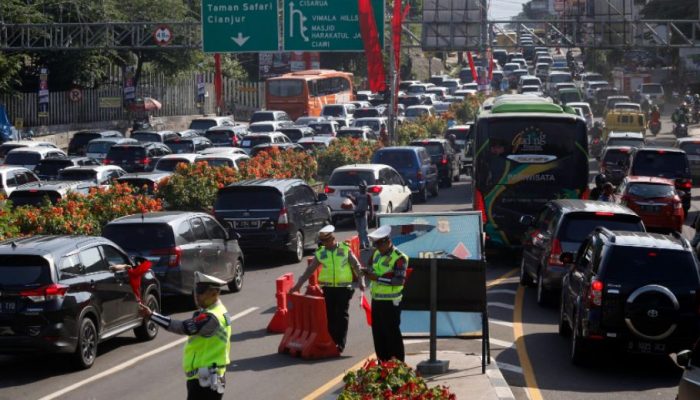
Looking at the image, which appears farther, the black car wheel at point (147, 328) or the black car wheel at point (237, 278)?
the black car wheel at point (237, 278)

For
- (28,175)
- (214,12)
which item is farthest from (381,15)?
(28,175)

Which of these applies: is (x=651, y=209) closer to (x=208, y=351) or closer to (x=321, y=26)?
(x=321, y=26)

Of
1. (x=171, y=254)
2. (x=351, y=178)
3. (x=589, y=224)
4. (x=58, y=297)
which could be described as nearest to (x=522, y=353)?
(x=589, y=224)

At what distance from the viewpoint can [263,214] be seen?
25125 millimetres

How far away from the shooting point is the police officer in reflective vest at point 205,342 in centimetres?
952

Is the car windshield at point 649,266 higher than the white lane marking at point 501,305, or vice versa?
the car windshield at point 649,266

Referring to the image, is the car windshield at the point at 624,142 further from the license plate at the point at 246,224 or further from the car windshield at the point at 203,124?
the license plate at the point at 246,224

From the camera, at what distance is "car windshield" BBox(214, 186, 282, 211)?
25.3 metres

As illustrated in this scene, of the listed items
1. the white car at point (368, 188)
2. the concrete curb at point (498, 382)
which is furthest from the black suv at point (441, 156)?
the concrete curb at point (498, 382)

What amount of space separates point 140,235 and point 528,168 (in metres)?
8.93

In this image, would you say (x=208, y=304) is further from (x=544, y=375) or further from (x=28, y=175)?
(x=28, y=175)

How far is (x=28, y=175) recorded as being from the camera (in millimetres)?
32844

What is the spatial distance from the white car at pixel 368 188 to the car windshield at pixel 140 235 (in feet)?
40.3

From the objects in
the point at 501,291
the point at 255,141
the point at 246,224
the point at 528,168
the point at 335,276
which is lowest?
the point at 501,291
